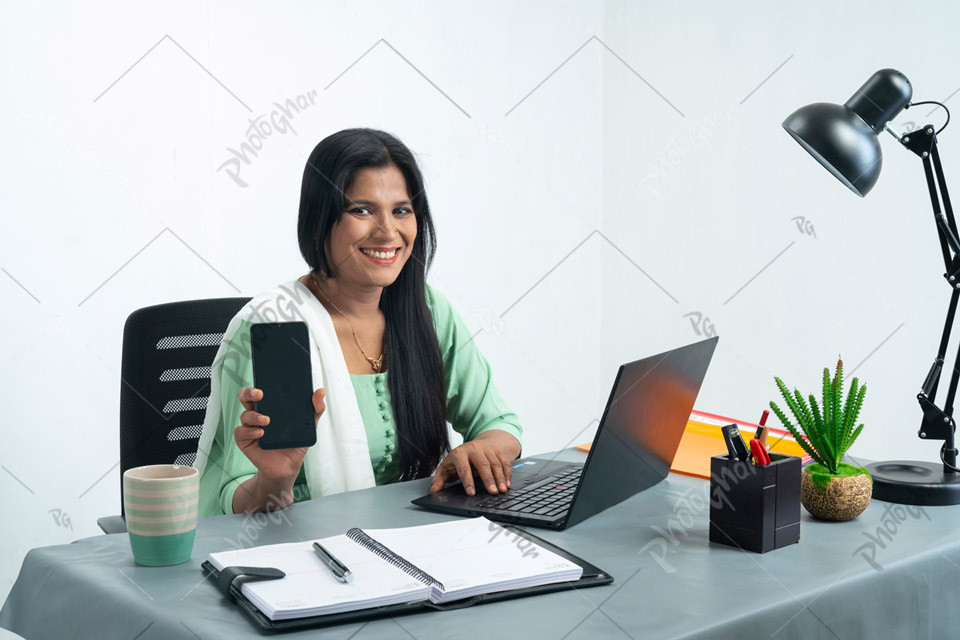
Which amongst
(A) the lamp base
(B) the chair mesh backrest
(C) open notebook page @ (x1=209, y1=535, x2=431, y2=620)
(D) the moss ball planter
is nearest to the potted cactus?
(D) the moss ball planter

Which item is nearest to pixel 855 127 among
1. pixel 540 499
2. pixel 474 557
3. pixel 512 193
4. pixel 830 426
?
pixel 830 426

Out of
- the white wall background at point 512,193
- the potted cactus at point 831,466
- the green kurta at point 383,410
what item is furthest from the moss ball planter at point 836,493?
the white wall background at point 512,193

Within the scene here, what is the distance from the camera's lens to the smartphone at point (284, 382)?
1132 millimetres

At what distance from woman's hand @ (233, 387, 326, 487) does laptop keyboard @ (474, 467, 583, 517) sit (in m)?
0.27

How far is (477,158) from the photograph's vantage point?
3.25 m

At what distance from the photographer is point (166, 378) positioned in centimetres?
167

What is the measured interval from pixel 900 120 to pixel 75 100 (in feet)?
7.60

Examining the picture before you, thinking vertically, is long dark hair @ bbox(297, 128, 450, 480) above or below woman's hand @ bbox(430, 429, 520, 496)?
above

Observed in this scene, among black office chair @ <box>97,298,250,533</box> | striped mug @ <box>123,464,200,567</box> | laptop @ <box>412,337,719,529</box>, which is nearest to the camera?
striped mug @ <box>123,464,200,567</box>

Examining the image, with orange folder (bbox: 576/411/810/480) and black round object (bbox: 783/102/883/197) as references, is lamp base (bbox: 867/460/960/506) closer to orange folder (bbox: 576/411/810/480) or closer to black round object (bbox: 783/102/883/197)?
orange folder (bbox: 576/411/810/480)

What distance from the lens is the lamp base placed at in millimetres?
1223

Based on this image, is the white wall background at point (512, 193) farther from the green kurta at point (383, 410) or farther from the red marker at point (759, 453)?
the red marker at point (759, 453)

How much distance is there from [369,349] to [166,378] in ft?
1.31

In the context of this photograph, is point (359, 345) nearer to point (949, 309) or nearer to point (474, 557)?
point (474, 557)
